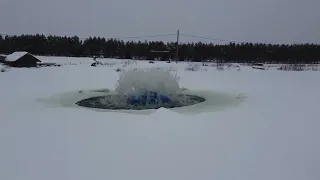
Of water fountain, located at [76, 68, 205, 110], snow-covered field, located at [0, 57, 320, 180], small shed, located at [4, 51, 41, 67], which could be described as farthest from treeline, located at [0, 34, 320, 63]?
snow-covered field, located at [0, 57, 320, 180]

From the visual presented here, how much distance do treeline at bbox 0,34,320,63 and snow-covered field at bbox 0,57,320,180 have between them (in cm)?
3767

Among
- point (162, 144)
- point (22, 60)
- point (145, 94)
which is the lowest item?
point (162, 144)

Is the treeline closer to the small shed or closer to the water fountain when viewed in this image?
the small shed

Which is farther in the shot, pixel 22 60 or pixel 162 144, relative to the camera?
pixel 22 60

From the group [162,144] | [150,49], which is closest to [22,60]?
[150,49]

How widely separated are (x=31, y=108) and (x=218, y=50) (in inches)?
1603

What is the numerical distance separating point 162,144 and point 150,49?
42.3m

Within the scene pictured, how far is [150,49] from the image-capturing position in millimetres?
47562

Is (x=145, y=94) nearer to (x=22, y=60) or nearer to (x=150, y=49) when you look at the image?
(x=22, y=60)

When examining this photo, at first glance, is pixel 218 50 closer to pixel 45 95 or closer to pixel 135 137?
pixel 45 95

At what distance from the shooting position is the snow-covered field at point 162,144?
4652mm

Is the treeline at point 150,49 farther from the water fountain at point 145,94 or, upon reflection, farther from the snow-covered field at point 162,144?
the snow-covered field at point 162,144

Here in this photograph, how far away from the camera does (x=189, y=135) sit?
6.40 m

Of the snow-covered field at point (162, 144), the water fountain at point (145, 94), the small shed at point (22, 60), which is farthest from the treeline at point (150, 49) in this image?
the snow-covered field at point (162, 144)
